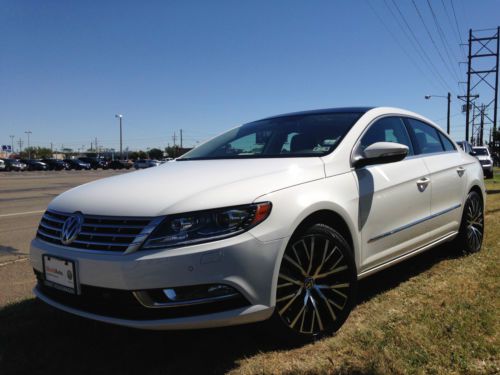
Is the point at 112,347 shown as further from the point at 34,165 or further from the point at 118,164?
the point at 118,164

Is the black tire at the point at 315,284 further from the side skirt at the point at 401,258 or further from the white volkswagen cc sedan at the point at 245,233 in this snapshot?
the side skirt at the point at 401,258

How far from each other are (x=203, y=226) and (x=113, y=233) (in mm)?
490

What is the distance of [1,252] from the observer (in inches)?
224

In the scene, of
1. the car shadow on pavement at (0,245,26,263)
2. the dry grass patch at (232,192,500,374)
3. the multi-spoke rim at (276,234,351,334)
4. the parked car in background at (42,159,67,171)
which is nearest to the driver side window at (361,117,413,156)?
the multi-spoke rim at (276,234,351,334)

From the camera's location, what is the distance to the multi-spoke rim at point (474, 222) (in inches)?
192

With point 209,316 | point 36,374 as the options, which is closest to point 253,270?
point 209,316

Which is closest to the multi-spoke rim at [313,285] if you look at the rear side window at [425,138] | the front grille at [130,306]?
the front grille at [130,306]

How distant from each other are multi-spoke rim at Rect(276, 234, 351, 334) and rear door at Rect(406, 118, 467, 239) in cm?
151

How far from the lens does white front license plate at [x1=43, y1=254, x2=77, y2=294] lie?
2.54 m

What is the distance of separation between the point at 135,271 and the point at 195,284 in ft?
1.02

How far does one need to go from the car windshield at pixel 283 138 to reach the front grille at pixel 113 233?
1327 millimetres

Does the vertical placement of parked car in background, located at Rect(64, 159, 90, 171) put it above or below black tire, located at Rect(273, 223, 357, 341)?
below

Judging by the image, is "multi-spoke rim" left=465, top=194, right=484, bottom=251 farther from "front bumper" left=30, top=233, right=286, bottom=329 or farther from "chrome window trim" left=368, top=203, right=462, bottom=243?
"front bumper" left=30, top=233, right=286, bottom=329

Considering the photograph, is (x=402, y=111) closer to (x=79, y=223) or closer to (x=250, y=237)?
(x=250, y=237)
